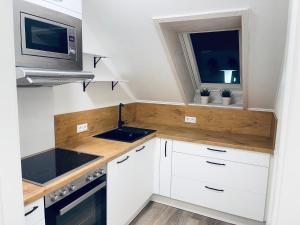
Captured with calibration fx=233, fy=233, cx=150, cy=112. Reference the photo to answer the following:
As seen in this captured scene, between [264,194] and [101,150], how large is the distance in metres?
1.60

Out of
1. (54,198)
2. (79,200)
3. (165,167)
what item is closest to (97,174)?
(79,200)

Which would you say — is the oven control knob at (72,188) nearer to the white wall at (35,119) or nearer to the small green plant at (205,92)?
the white wall at (35,119)

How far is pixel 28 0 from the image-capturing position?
1.33 metres

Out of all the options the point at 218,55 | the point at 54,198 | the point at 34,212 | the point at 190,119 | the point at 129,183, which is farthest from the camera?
the point at 190,119

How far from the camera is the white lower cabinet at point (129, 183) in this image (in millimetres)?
1946

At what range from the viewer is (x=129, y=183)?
2.21 m

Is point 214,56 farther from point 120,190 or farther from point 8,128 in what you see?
point 8,128

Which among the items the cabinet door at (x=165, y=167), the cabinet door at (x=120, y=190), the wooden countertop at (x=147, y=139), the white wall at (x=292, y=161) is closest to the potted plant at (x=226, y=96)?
the wooden countertop at (x=147, y=139)

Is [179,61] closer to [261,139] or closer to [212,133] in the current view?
[212,133]

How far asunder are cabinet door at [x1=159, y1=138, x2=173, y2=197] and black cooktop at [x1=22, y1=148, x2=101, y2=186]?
993 mm

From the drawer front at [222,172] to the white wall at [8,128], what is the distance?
74.0 inches

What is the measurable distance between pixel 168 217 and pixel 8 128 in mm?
2111

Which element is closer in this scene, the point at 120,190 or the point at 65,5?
the point at 65,5

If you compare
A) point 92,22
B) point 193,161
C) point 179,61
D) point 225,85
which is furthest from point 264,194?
point 92,22
